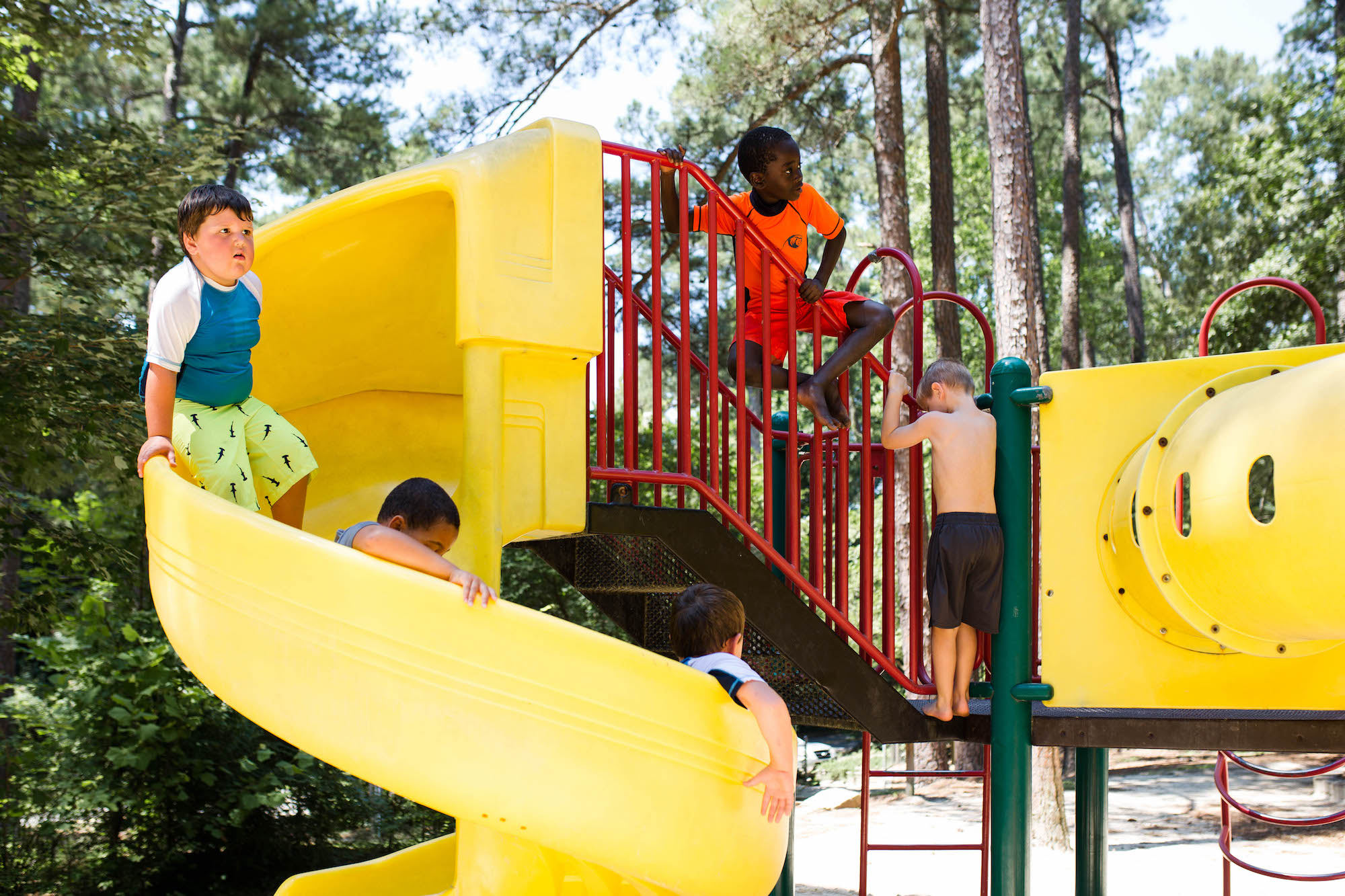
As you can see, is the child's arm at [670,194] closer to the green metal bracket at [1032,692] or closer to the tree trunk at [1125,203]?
the green metal bracket at [1032,692]

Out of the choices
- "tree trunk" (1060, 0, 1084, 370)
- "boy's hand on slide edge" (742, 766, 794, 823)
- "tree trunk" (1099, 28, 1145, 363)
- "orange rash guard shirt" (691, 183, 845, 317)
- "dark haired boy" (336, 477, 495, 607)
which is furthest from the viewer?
"tree trunk" (1099, 28, 1145, 363)

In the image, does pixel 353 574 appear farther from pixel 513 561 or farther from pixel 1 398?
pixel 513 561

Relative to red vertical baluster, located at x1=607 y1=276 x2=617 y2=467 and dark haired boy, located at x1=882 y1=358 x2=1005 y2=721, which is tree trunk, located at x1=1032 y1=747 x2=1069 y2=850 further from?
red vertical baluster, located at x1=607 y1=276 x2=617 y2=467

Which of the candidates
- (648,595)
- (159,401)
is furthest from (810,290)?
(159,401)

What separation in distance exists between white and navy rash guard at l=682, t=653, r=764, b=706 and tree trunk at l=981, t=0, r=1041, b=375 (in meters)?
7.50

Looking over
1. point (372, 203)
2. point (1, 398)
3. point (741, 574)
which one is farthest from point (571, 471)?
point (1, 398)

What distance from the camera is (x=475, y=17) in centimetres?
1430

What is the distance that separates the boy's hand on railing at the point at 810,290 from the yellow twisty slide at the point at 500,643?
2.79 ft

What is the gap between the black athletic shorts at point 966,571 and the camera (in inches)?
143

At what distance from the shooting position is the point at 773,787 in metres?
2.84

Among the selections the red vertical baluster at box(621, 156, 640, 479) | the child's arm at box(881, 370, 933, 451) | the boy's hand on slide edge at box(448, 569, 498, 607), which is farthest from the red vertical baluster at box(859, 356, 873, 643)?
the boy's hand on slide edge at box(448, 569, 498, 607)

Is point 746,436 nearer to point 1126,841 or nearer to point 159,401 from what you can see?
point 159,401

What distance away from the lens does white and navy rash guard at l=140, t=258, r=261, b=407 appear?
10.0 feet

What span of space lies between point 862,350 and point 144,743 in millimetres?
6883
